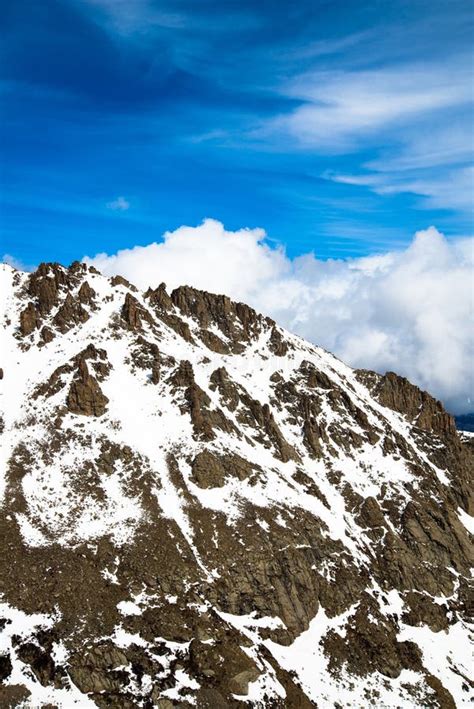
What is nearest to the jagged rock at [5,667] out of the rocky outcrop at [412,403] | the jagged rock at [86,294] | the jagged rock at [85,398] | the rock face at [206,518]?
the rock face at [206,518]

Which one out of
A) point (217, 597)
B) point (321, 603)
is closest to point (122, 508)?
point (217, 597)

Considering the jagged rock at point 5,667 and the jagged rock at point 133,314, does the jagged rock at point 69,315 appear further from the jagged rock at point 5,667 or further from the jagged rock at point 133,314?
the jagged rock at point 5,667

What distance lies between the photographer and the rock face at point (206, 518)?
204 feet

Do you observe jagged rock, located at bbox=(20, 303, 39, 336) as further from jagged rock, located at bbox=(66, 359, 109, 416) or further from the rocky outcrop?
the rocky outcrop

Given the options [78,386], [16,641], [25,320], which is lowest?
[16,641]

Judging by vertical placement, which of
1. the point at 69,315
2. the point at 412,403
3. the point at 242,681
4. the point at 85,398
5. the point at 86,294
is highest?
the point at 86,294

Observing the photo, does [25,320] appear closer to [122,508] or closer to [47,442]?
[47,442]

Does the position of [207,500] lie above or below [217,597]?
above

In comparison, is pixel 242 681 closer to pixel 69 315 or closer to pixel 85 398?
pixel 85 398

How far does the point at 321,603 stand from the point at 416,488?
1554 inches

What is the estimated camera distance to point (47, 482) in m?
81.6

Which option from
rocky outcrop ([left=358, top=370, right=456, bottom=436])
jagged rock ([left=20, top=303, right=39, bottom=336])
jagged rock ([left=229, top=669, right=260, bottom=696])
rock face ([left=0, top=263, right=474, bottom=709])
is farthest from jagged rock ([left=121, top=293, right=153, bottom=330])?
jagged rock ([left=229, top=669, right=260, bottom=696])

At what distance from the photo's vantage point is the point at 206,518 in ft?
269

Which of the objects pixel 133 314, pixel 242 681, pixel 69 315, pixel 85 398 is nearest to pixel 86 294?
pixel 69 315
